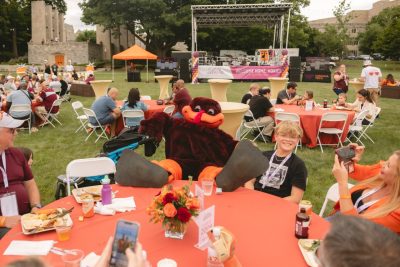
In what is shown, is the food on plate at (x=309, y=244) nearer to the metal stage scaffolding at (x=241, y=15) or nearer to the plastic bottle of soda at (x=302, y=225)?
the plastic bottle of soda at (x=302, y=225)

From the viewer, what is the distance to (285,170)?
3.42 metres

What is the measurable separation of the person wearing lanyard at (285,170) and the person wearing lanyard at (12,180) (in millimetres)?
2158

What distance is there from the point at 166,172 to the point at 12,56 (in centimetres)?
5262

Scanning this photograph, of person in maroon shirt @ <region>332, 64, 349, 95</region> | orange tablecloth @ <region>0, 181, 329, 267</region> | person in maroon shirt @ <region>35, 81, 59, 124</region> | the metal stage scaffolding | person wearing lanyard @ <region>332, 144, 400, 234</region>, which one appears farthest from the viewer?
the metal stage scaffolding

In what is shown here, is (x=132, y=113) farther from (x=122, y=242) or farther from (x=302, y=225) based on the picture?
(x=122, y=242)

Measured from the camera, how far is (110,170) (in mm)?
3854

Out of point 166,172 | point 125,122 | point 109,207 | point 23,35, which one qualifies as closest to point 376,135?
point 125,122

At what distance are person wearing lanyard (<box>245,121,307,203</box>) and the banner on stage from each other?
1745 centimetres

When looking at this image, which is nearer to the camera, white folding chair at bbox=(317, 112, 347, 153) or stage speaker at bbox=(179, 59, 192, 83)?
white folding chair at bbox=(317, 112, 347, 153)

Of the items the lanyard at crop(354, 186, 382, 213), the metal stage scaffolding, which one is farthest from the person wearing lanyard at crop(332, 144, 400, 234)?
the metal stage scaffolding

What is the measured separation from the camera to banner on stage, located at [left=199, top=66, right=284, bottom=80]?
20688 millimetres

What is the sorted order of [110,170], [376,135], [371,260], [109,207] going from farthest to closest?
[376,135] < [110,170] < [109,207] < [371,260]

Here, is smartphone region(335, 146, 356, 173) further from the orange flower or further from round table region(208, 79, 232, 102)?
round table region(208, 79, 232, 102)

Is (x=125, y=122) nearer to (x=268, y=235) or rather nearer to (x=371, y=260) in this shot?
(x=268, y=235)
